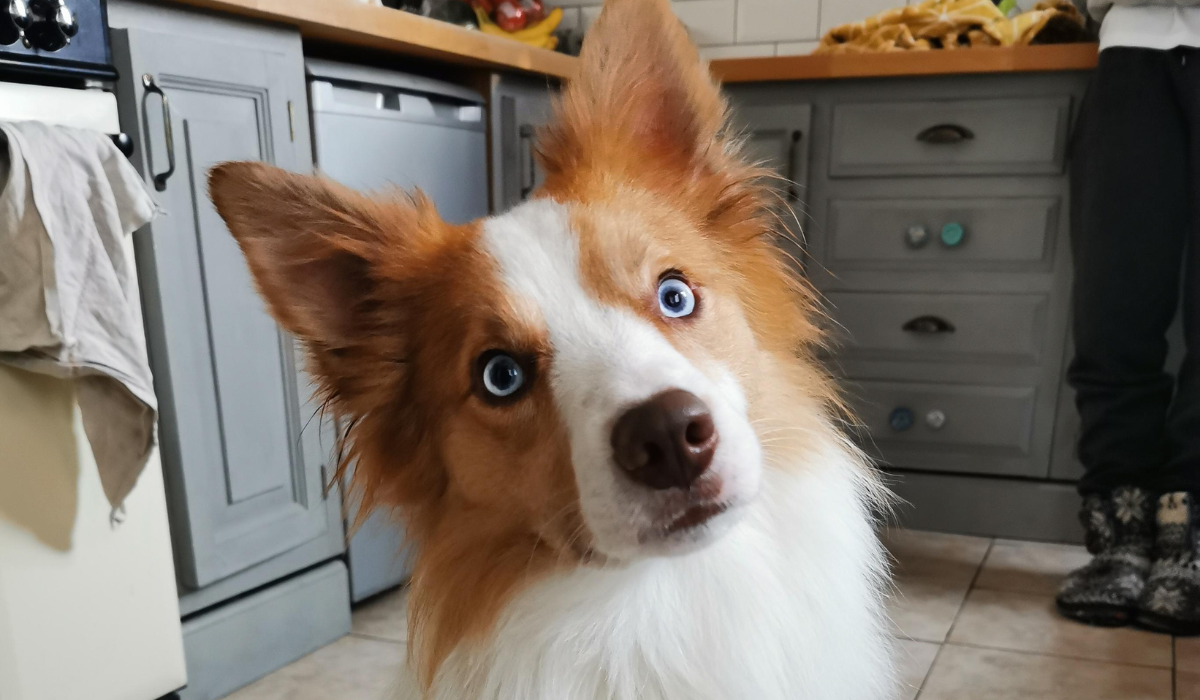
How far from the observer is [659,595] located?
1.12 metres

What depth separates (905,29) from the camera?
2.70 metres

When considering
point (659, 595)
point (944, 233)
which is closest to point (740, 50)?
point (944, 233)

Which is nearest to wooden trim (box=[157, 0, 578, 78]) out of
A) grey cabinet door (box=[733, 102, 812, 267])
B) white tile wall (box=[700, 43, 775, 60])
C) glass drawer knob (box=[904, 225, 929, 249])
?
grey cabinet door (box=[733, 102, 812, 267])

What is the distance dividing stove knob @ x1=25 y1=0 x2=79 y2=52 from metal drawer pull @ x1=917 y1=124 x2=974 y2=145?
213 cm

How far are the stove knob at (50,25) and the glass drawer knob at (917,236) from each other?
7.03 feet

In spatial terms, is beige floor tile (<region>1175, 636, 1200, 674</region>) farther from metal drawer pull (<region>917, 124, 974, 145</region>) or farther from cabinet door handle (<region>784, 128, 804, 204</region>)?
cabinet door handle (<region>784, 128, 804, 204</region>)

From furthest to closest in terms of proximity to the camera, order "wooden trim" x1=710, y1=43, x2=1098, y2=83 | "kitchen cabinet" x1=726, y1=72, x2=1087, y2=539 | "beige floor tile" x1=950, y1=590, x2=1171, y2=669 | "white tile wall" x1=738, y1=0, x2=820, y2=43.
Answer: "white tile wall" x1=738, y1=0, x2=820, y2=43 < "kitchen cabinet" x1=726, y1=72, x2=1087, y2=539 < "wooden trim" x1=710, y1=43, x2=1098, y2=83 < "beige floor tile" x1=950, y1=590, x2=1171, y2=669

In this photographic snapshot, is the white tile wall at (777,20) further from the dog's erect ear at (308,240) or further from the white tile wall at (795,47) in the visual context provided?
the dog's erect ear at (308,240)

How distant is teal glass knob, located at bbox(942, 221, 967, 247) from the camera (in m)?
2.58

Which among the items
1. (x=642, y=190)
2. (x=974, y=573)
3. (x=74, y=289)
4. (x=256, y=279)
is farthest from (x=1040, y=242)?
(x=74, y=289)

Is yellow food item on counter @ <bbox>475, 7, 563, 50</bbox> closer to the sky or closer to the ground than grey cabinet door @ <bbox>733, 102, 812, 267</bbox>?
closer to the sky

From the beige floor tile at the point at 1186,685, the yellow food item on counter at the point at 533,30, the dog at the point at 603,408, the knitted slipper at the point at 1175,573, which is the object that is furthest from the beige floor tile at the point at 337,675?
the yellow food item on counter at the point at 533,30

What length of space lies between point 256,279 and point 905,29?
2.25 metres

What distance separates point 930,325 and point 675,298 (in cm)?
175
